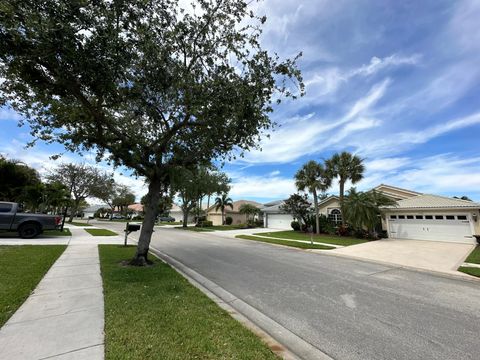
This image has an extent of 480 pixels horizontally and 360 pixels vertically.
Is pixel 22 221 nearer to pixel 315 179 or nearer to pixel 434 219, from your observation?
pixel 315 179

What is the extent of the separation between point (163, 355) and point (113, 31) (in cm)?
638

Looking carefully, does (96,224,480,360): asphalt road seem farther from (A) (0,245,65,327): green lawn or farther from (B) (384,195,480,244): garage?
(B) (384,195,480,244): garage

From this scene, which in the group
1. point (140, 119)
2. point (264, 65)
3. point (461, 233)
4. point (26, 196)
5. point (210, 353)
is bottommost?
point (210, 353)

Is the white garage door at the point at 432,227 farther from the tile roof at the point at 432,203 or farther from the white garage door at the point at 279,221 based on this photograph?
the white garage door at the point at 279,221

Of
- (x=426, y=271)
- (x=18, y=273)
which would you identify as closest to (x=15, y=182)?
(x=18, y=273)

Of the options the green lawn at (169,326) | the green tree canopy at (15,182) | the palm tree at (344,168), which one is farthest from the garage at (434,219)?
the green tree canopy at (15,182)

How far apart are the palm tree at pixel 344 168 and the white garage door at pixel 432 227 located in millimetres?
4433

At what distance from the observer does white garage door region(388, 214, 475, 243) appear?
→ 1795 centimetres

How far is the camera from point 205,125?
8.37 meters

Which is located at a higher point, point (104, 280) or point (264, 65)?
point (264, 65)

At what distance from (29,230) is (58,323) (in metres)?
13.7

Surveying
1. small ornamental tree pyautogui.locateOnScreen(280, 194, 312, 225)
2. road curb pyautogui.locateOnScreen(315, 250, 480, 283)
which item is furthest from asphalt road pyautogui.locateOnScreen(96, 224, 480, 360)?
small ornamental tree pyautogui.locateOnScreen(280, 194, 312, 225)

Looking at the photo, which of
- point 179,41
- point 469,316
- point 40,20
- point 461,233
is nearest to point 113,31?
point 40,20

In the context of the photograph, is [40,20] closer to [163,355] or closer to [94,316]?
[94,316]
